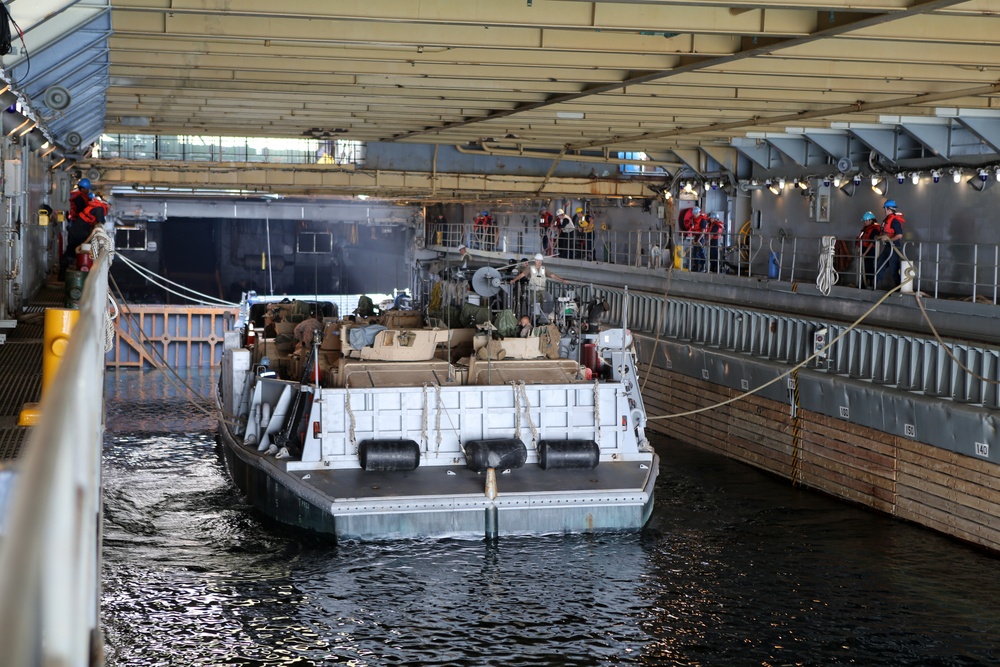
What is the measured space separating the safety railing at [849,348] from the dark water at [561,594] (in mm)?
2385

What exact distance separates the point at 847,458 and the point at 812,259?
430 inches

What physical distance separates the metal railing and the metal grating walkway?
12738 millimetres

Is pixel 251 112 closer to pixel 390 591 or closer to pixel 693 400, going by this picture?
pixel 693 400

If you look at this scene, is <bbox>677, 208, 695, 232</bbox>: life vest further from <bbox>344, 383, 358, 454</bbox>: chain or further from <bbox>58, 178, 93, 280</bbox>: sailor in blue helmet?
<bbox>344, 383, 358, 454</bbox>: chain

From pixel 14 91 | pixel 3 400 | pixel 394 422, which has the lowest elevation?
pixel 394 422

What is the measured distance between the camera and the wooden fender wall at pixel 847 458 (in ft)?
54.4

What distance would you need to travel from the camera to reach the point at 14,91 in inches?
610

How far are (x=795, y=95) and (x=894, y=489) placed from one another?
290 inches

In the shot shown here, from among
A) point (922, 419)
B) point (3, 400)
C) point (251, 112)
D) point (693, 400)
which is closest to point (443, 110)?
point (251, 112)

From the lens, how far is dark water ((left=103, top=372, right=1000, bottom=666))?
12555 mm

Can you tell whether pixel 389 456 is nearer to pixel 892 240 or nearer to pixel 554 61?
pixel 554 61

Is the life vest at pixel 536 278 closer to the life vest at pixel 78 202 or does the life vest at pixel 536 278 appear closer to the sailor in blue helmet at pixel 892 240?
the sailor in blue helmet at pixel 892 240

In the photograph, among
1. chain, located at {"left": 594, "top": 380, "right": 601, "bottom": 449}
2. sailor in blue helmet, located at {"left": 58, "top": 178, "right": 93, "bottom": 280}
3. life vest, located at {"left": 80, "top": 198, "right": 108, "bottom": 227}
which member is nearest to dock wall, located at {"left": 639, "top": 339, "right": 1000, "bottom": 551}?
chain, located at {"left": 594, "top": 380, "right": 601, "bottom": 449}

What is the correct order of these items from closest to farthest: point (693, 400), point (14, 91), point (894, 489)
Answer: point (14, 91), point (894, 489), point (693, 400)
